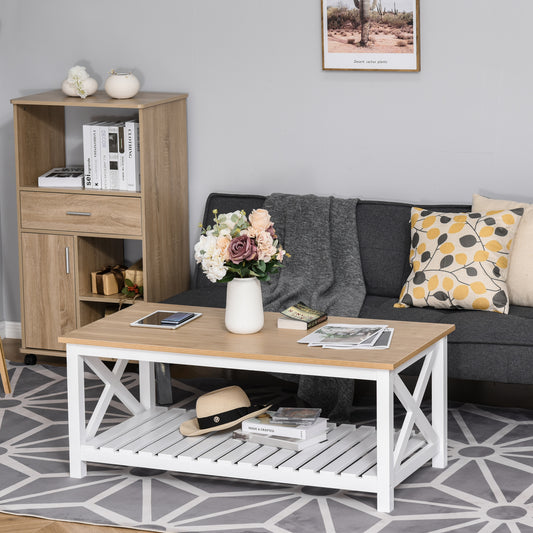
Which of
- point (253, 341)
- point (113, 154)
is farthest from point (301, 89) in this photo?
point (253, 341)

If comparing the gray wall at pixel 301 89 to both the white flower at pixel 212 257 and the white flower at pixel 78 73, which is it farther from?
the white flower at pixel 212 257

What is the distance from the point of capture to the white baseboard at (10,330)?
17.2 ft

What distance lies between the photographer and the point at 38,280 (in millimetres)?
4703

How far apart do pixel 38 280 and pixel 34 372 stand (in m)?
0.42

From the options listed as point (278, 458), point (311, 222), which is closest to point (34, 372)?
point (311, 222)

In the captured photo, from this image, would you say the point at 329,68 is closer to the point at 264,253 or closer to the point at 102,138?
the point at 102,138

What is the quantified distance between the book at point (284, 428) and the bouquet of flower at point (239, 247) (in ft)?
1.62

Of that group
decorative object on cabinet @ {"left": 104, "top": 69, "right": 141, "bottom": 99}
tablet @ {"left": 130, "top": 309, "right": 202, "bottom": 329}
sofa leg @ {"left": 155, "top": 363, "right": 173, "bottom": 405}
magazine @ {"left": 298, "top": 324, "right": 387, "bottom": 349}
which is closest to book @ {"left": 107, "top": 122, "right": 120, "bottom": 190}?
decorative object on cabinet @ {"left": 104, "top": 69, "right": 141, "bottom": 99}

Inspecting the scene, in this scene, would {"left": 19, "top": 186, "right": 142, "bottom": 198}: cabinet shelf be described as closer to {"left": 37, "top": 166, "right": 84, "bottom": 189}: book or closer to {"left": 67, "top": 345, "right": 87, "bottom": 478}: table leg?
{"left": 37, "top": 166, "right": 84, "bottom": 189}: book

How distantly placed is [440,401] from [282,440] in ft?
1.81

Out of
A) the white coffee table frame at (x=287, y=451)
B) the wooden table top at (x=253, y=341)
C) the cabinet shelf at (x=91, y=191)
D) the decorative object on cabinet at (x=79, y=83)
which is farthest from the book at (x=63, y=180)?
the white coffee table frame at (x=287, y=451)

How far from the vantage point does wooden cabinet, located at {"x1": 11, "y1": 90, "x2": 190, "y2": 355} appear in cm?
447

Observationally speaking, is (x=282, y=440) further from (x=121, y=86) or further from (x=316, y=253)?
(x=121, y=86)

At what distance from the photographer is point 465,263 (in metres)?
4.00
